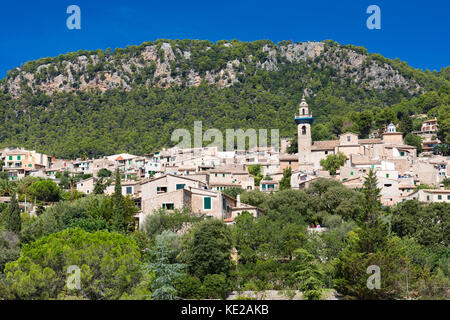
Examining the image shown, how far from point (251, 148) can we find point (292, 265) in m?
56.2

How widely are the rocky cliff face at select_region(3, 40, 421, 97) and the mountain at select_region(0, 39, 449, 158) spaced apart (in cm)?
24

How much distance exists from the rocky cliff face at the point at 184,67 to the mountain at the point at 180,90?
0.80 ft

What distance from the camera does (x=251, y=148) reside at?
90.4 m

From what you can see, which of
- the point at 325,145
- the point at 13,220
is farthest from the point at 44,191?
the point at 325,145

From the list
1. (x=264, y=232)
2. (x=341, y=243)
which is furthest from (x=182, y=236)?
(x=341, y=243)

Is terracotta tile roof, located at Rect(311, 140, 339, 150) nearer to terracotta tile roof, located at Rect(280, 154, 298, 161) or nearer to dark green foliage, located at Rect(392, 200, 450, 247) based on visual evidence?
terracotta tile roof, located at Rect(280, 154, 298, 161)

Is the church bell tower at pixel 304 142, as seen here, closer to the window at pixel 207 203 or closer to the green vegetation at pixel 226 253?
the green vegetation at pixel 226 253

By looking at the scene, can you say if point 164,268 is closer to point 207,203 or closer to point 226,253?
point 226,253

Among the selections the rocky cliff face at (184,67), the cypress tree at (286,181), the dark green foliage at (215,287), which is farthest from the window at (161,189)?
the rocky cliff face at (184,67)

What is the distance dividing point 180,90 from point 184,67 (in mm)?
11600

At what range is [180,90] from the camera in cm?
14188

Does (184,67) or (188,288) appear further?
(184,67)

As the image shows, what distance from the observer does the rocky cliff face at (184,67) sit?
14312 centimetres

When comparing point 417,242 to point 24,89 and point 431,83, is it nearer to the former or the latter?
point 431,83
